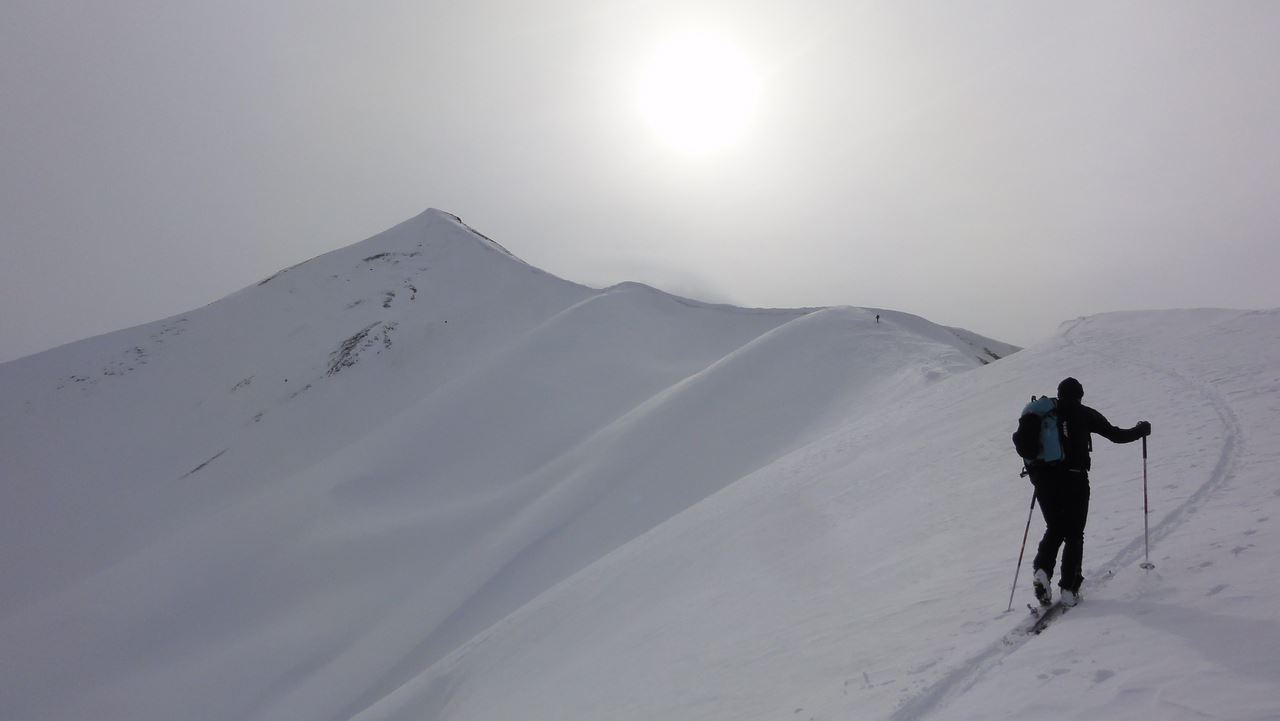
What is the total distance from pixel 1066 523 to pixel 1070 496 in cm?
25

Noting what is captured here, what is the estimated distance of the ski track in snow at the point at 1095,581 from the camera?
5.79m

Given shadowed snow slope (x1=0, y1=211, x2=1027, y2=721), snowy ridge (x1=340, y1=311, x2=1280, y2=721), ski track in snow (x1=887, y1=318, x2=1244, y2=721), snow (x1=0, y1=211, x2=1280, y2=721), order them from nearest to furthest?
snowy ridge (x1=340, y1=311, x2=1280, y2=721) → ski track in snow (x1=887, y1=318, x2=1244, y2=721) → snow (x1=0, y1=211, x2=1280, y2=721) → shadowed snow slope (x1=0, y1=211, x2=1027, y2=721)

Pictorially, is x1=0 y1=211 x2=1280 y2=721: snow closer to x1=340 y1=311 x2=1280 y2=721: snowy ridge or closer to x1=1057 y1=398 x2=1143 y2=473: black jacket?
x1=340 y1=311 x2=1280 y2=721: snowy ridge

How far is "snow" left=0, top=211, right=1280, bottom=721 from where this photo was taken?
6.74 meters

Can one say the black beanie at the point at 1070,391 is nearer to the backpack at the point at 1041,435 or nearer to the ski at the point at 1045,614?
Result: the backpack at the point at 1041,435

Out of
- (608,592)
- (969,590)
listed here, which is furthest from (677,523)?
(969,590)

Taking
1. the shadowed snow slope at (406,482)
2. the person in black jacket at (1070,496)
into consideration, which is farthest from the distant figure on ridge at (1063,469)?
the shadowed snow slope at (406,482)

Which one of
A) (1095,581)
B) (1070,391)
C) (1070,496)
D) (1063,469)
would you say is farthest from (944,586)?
(1070,391)

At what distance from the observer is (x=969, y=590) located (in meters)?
7.82

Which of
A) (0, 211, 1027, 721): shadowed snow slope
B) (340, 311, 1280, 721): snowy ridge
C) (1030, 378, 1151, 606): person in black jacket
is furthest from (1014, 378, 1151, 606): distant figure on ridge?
(0, 211, 1027, 721): shadowed snow slope

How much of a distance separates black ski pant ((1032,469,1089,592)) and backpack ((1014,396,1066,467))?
0.65 ft

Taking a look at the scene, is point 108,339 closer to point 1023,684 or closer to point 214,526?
point 214,526

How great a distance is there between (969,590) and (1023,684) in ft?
8.11

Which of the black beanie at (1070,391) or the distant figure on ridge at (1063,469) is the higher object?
the black beanie at (1070,391)
